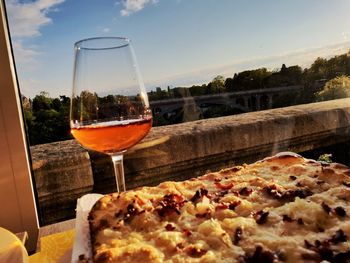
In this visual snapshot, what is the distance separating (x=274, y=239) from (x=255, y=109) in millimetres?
1734

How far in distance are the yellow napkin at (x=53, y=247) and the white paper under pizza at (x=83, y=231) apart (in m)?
0.14

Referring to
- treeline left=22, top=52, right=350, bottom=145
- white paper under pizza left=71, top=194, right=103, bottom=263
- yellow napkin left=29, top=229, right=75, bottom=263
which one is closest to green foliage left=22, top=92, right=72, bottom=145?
treeline left=22, top=52, right=350, bottom=145

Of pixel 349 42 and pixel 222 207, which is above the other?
pixel 349 42

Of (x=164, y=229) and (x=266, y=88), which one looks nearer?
(x=164, y=229)

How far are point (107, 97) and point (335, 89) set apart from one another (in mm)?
1984

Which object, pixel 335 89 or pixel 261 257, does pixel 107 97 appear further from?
pixel 335 89

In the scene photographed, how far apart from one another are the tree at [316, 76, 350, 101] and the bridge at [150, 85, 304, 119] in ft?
0.61

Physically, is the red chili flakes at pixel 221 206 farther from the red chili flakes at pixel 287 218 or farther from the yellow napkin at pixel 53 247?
the yellow napkin at pixel 53 247

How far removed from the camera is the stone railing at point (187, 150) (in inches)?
68.8

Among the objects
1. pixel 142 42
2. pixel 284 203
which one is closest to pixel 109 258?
pixel 284 203

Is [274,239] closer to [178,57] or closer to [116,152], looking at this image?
[116,152]

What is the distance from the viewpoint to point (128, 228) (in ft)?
2.24

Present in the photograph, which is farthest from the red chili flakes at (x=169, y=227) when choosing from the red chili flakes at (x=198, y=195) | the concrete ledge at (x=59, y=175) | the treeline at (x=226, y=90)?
the concrete ledge at (x=59, y=175)

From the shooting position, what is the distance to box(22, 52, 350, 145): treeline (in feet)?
5.62
